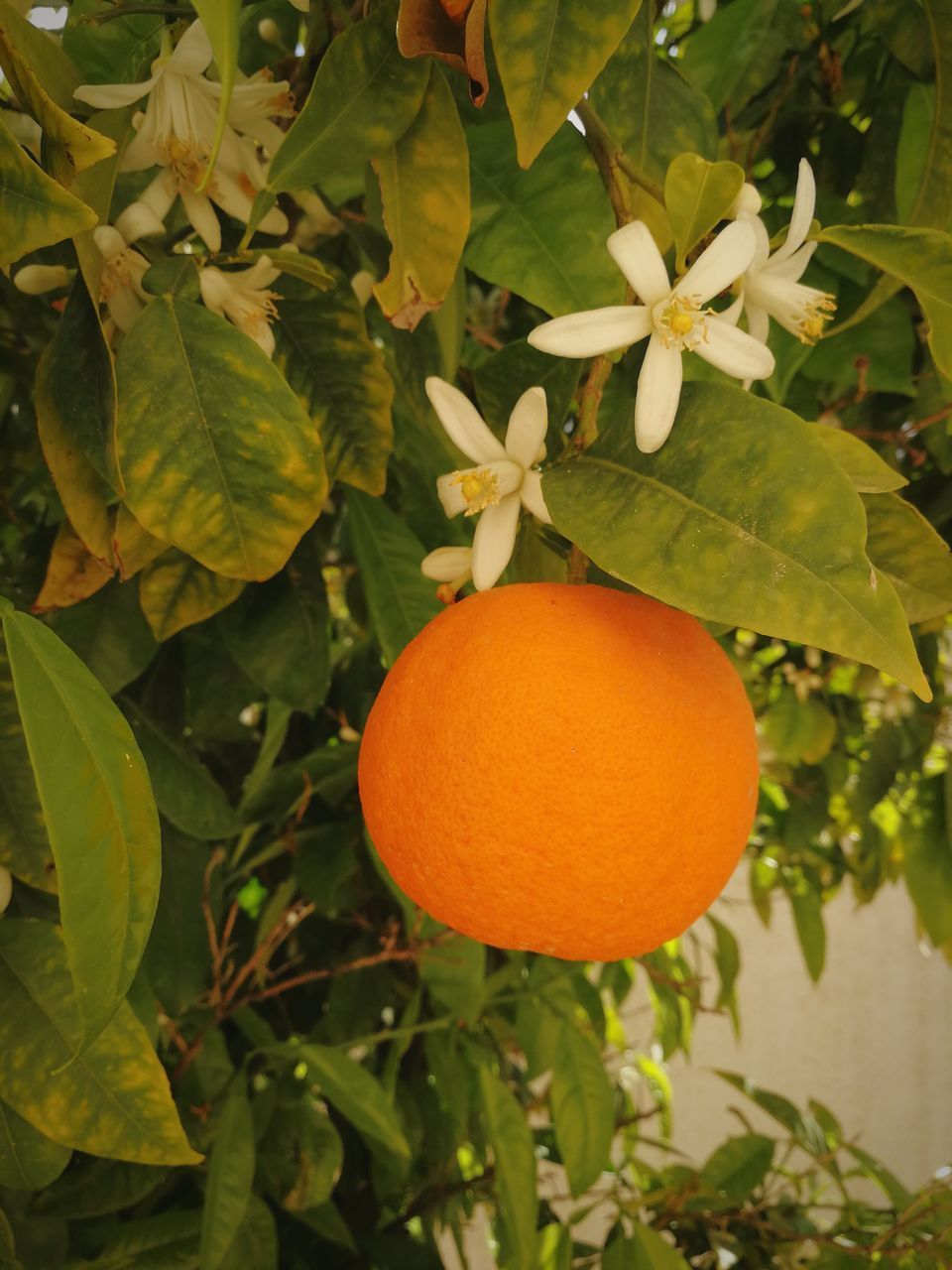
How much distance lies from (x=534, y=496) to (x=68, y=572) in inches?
8.3

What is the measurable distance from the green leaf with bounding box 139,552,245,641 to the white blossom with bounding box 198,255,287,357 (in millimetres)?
95

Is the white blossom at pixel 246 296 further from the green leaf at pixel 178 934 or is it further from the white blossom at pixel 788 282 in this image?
the green leaf at pixel 178 934

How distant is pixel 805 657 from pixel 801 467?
74 cm

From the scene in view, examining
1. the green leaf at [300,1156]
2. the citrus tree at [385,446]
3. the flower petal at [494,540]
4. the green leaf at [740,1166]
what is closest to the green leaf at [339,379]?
the citrus tree at [385,446]

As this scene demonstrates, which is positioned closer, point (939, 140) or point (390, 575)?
point (939, 140)

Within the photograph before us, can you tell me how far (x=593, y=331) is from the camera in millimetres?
286

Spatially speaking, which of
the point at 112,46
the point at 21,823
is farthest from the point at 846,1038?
the point at 112,46

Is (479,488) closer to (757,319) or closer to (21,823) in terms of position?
(757,319)

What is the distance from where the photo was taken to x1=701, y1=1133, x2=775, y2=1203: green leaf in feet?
2.87

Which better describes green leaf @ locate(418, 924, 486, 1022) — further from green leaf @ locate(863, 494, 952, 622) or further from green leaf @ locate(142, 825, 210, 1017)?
green leaf @ locate(863, 494, 952, 622)

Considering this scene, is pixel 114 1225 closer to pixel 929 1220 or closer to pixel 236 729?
pixel 236 729

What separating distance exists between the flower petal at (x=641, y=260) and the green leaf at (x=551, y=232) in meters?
0.05

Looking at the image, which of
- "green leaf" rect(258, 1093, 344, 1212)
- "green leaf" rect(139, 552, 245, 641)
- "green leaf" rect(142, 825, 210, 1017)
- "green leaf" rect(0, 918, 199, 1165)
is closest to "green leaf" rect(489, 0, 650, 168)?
"green leaf" rect(139, 552, 245, 641)

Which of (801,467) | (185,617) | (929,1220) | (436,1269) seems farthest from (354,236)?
(929,1220)
